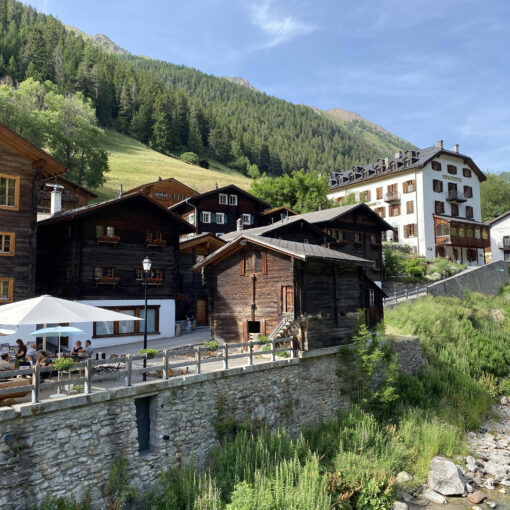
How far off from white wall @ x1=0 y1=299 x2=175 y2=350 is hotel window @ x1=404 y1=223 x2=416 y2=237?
3160 centimetres

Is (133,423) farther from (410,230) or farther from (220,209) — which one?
(410,230)

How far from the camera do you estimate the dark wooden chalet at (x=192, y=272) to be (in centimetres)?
2931

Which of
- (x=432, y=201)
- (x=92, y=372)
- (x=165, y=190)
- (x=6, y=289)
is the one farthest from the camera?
(x=165, y=190)

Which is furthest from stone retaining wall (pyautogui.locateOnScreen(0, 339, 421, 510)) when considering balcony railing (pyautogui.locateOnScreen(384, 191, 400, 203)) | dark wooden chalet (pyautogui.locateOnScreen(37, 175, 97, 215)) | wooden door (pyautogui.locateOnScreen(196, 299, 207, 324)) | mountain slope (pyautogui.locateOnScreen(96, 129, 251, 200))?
mountain slope (pyautogui.locateOnScreen(96, 129, 251, 200))

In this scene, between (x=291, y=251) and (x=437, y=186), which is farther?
(x=437, y=186)

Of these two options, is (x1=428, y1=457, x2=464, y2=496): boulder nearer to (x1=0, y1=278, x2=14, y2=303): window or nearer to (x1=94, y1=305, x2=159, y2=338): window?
(x1=94, y1=305, x2=159, y2=338): window

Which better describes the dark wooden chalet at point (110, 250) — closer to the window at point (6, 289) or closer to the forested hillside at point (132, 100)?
the window at point (6, 289)

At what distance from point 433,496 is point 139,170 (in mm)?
66201

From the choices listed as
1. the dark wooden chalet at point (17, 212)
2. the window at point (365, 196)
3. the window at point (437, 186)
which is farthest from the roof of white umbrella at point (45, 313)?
the window at point (365, 196)

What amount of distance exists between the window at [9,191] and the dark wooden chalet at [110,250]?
99.8 inches

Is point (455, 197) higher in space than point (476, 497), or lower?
higher

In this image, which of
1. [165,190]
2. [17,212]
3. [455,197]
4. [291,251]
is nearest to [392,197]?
[455,197]

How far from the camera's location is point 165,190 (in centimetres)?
5381

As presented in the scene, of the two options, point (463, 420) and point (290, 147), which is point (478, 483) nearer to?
point (463, 420)
